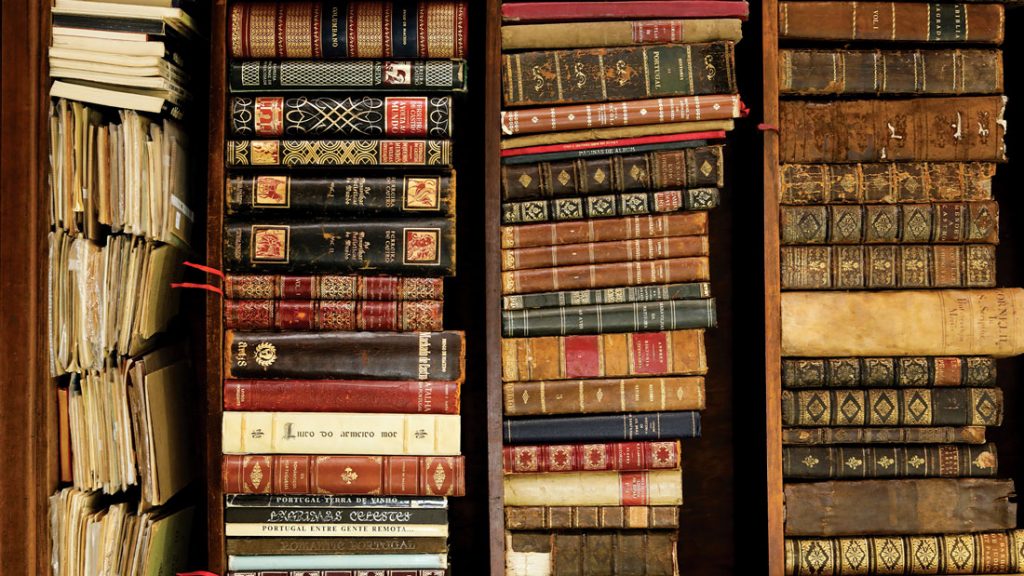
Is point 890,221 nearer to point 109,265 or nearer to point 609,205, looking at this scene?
point 609,205

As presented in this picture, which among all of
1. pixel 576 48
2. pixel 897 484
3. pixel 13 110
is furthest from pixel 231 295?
pixel 897 484

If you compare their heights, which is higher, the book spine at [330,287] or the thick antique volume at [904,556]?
the book spine at [330,287]

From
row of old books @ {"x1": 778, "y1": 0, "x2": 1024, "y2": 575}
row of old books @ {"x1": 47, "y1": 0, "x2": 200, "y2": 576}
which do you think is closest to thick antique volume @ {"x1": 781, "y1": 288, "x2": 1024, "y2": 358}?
row of old books @ {"x1": 778, "y1": 0, "x2": 1024, "y2": 575}

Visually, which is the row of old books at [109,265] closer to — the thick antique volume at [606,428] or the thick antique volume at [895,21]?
the thick antique volume at [606,428]

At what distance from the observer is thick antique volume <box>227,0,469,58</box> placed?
1.77m

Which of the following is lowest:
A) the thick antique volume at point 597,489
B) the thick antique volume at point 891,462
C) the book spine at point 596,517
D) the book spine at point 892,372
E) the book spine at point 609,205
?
the book spine at point 596,517

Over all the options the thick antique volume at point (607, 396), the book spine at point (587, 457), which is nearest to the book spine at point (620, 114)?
the thick antique volume at point (607, 396)

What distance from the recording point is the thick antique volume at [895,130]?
72.4 inches

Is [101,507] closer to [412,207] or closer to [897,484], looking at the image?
[412,207]

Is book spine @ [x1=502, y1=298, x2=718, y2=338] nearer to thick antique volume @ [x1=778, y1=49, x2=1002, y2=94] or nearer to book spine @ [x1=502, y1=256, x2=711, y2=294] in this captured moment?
book spine @ [x1=502, y1=256, x2=711, y2=294]

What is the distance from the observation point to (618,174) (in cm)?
184

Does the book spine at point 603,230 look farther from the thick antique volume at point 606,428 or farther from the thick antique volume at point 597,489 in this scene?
the thick antique volume at point 597,489

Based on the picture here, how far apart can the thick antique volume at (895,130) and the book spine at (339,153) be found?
86 cm

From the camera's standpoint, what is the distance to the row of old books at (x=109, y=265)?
1.76 m
